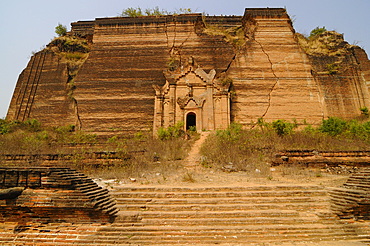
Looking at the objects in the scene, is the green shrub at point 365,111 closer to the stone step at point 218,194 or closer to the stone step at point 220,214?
the stone step at point 218,194

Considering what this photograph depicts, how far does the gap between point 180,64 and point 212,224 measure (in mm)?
15866

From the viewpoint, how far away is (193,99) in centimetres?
1766

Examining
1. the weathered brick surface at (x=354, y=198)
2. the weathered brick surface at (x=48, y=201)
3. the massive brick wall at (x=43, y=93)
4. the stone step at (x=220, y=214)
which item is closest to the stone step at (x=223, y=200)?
the weathered brick surface at (x=354, y=198)

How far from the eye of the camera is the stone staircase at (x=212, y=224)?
5031mm

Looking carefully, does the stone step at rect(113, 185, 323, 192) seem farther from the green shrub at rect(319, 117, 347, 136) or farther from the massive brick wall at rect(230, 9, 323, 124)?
the massive brick wall at rect(230, 9, 323, 124)

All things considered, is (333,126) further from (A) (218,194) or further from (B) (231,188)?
(A) (218,194)

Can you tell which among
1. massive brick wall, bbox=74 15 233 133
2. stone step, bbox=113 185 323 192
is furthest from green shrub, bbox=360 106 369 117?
stone step, bbox=113 185 323 192

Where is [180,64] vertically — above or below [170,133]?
above

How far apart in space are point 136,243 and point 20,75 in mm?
21751

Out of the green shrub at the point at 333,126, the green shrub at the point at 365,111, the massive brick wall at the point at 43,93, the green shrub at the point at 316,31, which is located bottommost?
the green shrub at the point at 333,126

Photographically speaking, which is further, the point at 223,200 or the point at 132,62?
the point at 132,62

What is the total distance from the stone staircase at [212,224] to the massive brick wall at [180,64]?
11913 millimetres

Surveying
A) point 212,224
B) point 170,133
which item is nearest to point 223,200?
point 212,224

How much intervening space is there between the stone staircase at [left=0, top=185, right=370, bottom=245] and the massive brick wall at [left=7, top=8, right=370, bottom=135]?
11.9 meters
